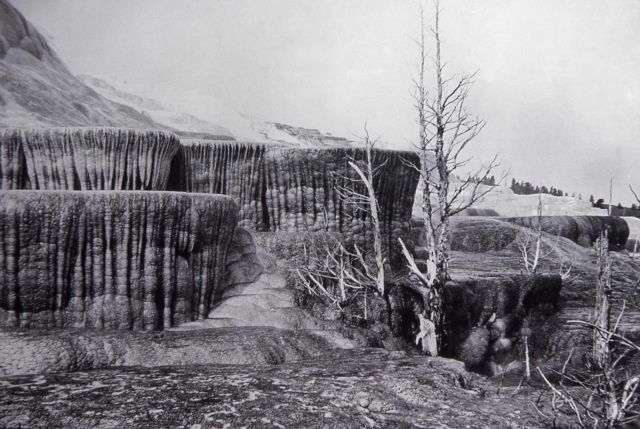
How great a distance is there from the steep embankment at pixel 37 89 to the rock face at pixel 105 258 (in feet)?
27.3

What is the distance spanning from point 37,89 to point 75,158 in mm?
10610

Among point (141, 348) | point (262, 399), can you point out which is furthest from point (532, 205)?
point (262, 399)

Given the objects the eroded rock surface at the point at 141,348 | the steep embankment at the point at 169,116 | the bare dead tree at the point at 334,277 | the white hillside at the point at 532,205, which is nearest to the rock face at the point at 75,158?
the eroded rock surface at the point at 141,348

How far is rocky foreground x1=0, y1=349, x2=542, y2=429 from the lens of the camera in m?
5.00

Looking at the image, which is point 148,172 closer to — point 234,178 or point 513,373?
point 234,178

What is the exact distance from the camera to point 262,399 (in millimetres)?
5746

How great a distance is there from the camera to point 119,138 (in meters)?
10.2

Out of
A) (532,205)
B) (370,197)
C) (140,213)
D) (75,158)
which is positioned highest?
(75,158)

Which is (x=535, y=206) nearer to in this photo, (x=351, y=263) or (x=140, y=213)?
(x=351, y=263)

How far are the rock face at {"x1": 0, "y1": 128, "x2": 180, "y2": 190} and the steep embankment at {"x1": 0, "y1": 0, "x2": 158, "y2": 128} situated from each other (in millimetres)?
5374

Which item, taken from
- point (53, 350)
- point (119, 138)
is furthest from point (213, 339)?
point (119, 138)

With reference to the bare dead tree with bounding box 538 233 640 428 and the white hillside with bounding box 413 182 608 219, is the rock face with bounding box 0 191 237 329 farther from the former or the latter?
the white hillside with bounding box 413 182 608 219

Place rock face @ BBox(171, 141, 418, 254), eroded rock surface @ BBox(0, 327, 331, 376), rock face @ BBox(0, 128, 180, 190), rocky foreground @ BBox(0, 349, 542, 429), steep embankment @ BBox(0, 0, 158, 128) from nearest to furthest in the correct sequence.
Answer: rocky foreground @ BBox(0, 349, 542, 429)
eroded rock surface @ BBox(0, 327, 331, 376)
rock face @ BBox(0, 128, 180, 190)
rock face @ BBox(171, 141, 418, 254)
steep embankment @ BBox(0, 0, 158, 128)

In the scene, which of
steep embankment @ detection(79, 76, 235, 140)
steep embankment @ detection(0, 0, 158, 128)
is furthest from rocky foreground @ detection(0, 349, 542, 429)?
steep embankment @ detection(79, 76, 235, 140)
